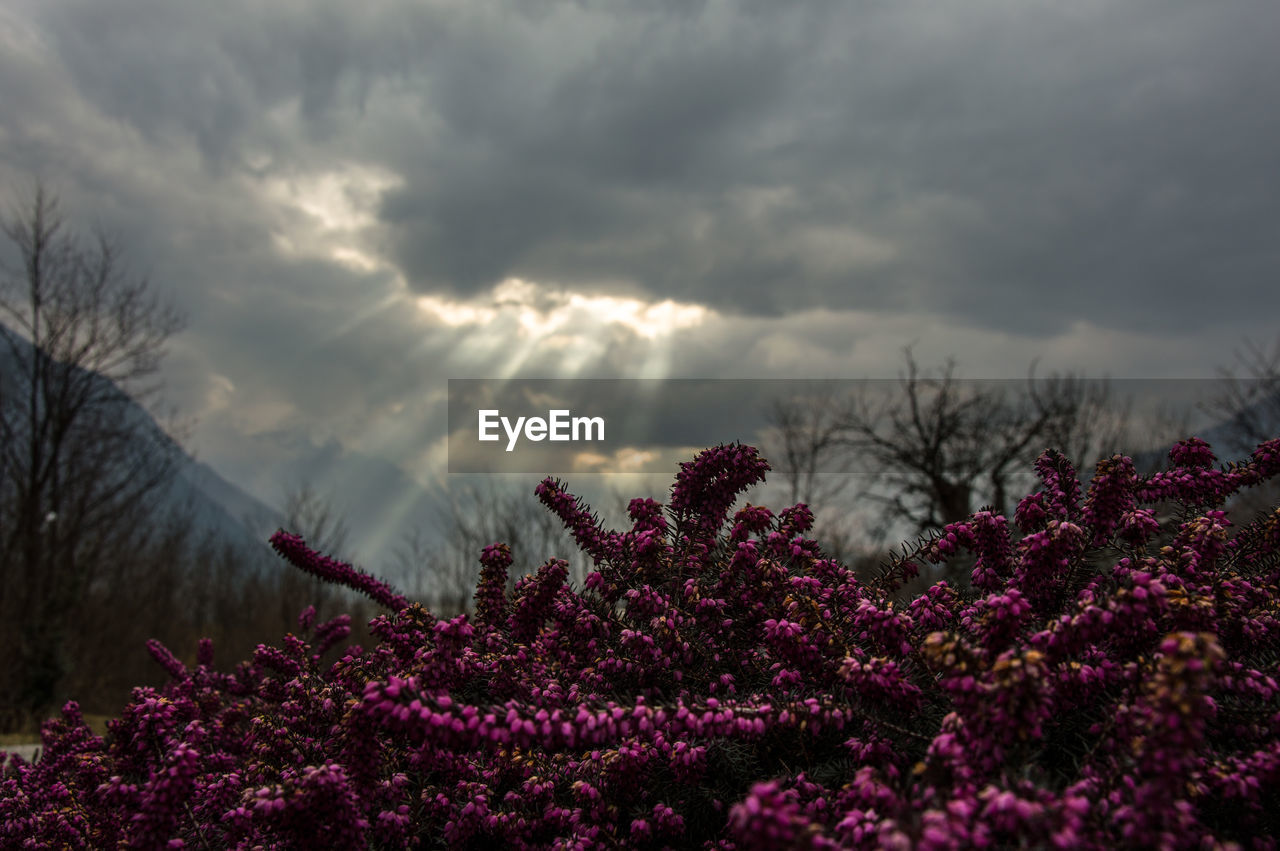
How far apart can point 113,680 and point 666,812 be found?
28.9 metres

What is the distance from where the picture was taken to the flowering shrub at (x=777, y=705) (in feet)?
6.62

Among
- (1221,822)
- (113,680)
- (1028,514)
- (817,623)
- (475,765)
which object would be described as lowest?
(113,680)

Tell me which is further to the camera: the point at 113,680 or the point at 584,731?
the point at 113,680

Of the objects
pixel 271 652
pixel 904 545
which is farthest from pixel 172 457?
pixel 904 545

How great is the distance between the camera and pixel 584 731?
7.32ft

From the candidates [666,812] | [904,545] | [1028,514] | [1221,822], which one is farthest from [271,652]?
[1221,822]

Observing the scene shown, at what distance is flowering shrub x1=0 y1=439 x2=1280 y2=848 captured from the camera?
2.02m

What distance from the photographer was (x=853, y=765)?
8.35 feet

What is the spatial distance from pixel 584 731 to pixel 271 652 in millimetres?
2679

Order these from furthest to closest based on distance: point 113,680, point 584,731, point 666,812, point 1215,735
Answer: point 113,680 → point 666,812 → point 1215,735 → point 584,731

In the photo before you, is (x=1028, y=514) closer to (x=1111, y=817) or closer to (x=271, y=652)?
(x=1111, y=817)

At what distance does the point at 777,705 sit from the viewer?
245 centimetres

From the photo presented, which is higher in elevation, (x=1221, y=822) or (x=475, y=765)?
(x=1221, y=822)

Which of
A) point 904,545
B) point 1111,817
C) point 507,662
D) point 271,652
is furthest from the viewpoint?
point 271,652
